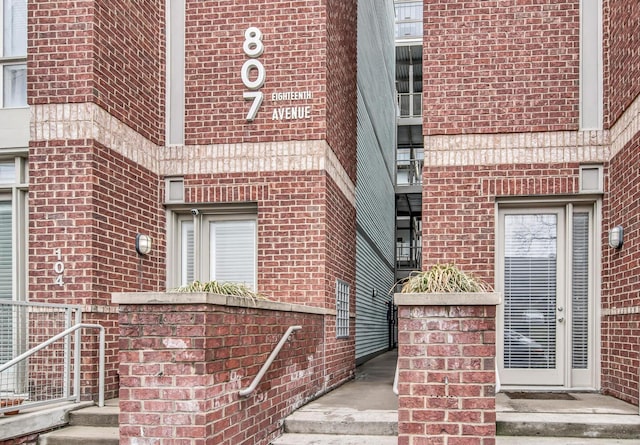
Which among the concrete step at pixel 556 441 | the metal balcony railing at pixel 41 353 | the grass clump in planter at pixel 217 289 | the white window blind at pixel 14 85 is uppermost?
the white window blind at pixel 14 85

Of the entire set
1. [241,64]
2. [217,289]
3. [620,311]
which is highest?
[241,64]

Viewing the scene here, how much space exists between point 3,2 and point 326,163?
4.10 metres

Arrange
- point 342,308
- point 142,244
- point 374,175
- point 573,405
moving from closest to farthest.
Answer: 1. point 573,405
2. point 142,244
3. point 342,308
4. point 374,175

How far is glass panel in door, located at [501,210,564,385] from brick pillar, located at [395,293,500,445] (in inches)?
155

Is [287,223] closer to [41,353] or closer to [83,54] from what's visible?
[83,54]

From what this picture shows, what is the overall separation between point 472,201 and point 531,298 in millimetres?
1373

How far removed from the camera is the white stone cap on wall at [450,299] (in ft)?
15.4

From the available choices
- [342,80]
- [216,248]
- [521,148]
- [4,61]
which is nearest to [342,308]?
[216,248]

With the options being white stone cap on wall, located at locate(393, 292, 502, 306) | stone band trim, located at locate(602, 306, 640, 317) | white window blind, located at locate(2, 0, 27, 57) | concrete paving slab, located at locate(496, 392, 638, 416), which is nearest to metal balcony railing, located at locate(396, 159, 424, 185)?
stone band trim, located at locate(602, 306, 640, 317)

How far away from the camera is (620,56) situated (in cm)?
791

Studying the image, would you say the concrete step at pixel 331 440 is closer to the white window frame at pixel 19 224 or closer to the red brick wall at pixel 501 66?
the white window frame at pixel 19 224

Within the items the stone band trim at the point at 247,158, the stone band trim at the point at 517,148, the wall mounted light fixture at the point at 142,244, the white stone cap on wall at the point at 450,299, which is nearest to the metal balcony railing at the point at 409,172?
the stone band trim at the point at 517,148

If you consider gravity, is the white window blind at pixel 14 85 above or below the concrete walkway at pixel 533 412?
above

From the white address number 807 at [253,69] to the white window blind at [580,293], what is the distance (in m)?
4.11
